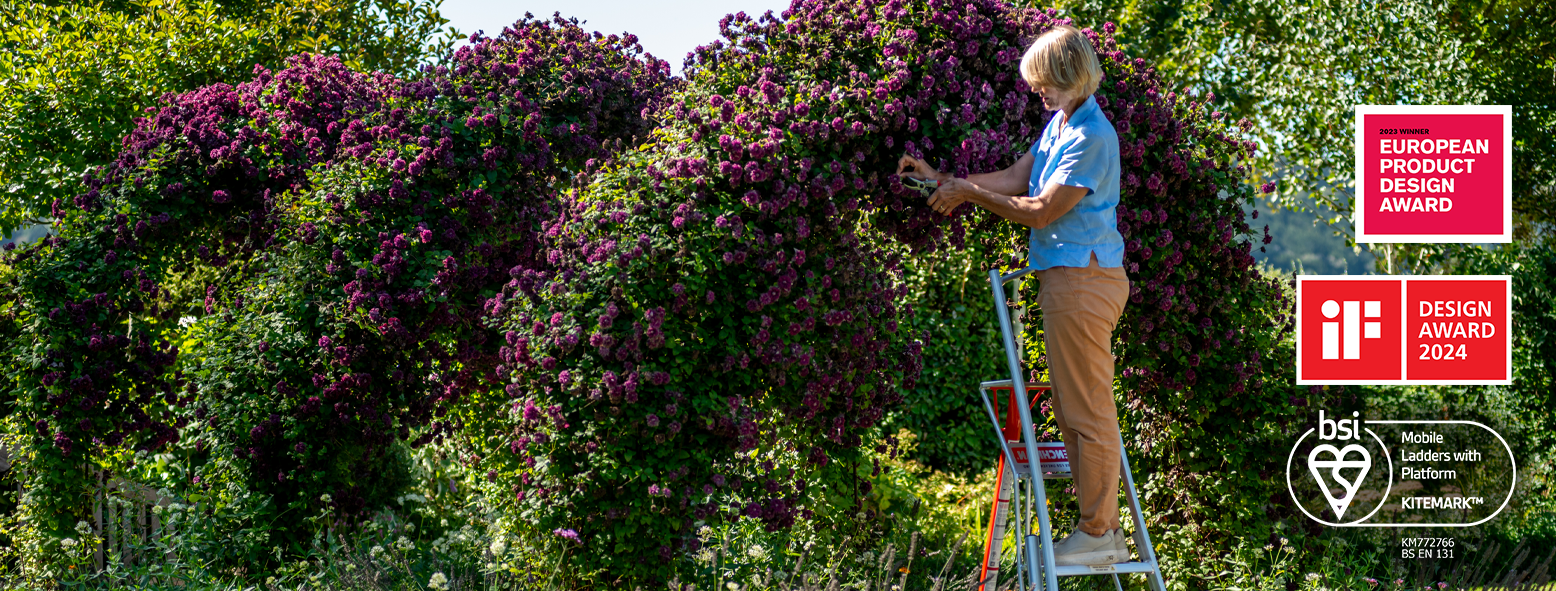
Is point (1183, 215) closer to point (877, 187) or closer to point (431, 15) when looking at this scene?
point (877, 187)

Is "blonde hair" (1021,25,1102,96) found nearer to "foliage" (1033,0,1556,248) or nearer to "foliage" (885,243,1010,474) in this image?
"foliage" (885,243,1010,474)

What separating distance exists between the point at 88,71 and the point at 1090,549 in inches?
274

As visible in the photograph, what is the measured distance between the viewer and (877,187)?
3602 millimetres

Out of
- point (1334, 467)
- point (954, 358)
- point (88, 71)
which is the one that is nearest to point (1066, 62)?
point (1334, 467)

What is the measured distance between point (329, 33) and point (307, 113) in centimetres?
385

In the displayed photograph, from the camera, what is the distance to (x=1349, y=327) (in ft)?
23.2

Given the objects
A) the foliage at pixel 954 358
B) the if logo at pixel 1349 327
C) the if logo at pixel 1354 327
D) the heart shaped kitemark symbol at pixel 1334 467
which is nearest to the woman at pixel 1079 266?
the heart shaped kitemark symbol at pixel 1334 467

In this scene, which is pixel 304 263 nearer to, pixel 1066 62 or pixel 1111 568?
pixel 1066 62

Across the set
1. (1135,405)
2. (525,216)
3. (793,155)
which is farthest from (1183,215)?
(525,216)

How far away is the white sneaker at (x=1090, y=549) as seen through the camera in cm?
323

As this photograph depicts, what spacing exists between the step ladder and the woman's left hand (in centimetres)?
30

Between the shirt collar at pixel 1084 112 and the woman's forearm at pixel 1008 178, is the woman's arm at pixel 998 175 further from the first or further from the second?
the shirt collar at pixel 1084 112

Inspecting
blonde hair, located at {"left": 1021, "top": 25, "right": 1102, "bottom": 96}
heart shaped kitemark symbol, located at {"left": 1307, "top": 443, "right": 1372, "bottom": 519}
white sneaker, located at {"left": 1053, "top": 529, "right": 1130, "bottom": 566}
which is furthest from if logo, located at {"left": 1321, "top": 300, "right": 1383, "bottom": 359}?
blonde hair, located at {"left": 1021, "top": 25, "right": 1102, "bottom": 96}

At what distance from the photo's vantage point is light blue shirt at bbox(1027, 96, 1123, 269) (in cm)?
310
